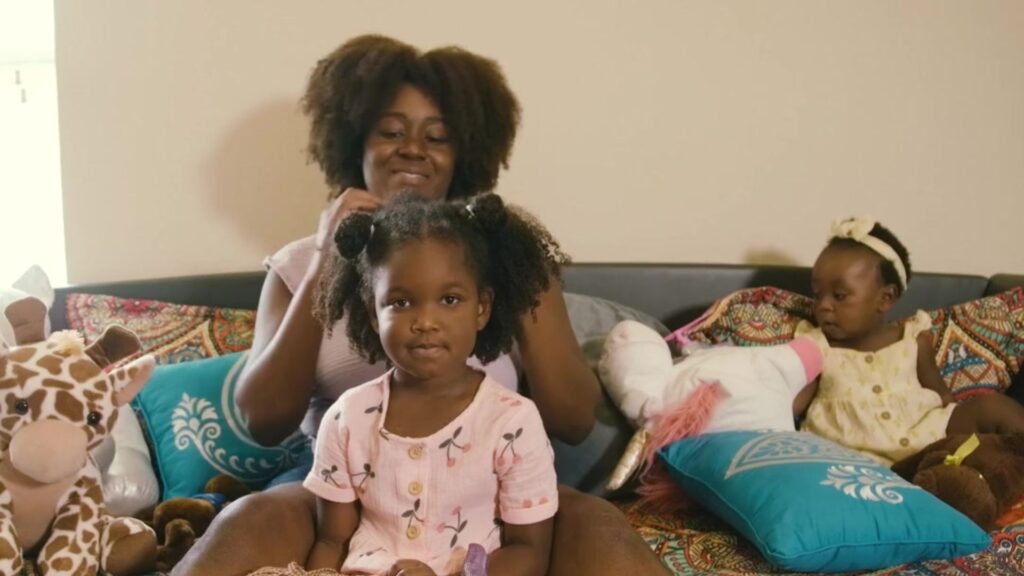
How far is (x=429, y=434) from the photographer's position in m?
1.08

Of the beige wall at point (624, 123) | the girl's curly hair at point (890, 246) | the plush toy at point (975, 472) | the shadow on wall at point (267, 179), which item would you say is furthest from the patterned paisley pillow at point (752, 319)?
the shadow on wall at point (267, 179)

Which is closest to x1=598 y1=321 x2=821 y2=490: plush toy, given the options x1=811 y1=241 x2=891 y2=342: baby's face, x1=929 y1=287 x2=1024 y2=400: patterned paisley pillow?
x1=811 y1=241 x2=891 y2=342: baby's face

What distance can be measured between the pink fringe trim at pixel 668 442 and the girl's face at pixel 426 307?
56 cm

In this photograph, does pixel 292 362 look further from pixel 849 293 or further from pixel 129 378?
pixel 849 293

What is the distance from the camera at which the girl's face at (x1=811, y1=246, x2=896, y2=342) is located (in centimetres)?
175

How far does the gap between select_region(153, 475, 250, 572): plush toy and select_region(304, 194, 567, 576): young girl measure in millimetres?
277

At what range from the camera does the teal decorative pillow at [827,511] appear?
3.98 ft

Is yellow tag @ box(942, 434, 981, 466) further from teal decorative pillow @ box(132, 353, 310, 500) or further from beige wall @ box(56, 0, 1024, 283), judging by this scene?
teal decorative pillow @ box(132, 353, 310, 500)

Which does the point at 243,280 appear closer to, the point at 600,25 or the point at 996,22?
the point at 600,25

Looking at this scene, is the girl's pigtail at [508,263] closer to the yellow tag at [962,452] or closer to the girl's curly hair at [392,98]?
the girl's curly hair at [392,98]

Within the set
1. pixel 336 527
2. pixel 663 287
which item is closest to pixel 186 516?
pixel 336 527

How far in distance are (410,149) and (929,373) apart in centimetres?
111

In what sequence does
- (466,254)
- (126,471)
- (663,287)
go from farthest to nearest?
(663,287) → (126,471) → (466,254)

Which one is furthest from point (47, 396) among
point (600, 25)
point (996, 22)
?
point (996, 22)
